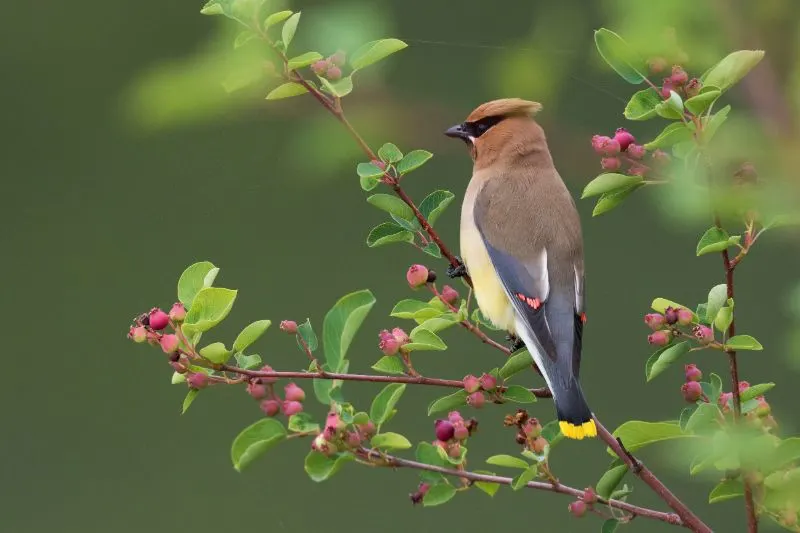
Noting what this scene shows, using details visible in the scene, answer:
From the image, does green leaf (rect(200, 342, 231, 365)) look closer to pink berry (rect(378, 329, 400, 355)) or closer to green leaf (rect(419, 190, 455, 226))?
pink berry (rect(378, 329, 400, 355))

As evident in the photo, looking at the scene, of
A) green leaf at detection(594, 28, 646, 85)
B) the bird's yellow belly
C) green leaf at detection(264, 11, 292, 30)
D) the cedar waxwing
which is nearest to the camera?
green leaf at detection(594, 28, 646, 85)

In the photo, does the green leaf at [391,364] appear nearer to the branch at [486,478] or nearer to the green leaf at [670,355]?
the branch at [486,478]

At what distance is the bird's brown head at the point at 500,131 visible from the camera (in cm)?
222

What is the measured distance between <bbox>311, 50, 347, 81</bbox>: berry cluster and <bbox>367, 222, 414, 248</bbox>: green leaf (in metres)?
0.23

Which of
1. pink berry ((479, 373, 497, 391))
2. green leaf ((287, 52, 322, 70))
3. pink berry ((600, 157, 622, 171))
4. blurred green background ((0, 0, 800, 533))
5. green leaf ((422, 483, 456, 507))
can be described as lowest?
blurred green background ((0, 0, 800, 533))

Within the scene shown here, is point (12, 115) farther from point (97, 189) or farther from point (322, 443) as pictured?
point (322, 443)

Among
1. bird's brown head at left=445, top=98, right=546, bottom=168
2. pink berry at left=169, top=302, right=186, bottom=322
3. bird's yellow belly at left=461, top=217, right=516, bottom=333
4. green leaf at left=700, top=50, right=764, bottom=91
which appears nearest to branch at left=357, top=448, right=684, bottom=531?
pink berry at left=169, top=302, right=186, bottom=322

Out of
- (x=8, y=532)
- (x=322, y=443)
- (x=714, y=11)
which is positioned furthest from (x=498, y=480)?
(x=8, y=532)

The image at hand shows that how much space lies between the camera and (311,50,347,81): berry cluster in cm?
145

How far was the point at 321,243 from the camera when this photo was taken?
452 cm

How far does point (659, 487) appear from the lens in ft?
4.64

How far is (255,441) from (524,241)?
0.77 meters

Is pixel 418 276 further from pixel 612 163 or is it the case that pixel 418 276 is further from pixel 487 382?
pixel 612 163

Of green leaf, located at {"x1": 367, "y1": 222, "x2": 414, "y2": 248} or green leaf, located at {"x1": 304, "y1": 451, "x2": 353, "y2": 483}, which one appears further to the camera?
green leaf, located at {"x1": 367, "y1": 222, "x2": 414, "y2": 248}
